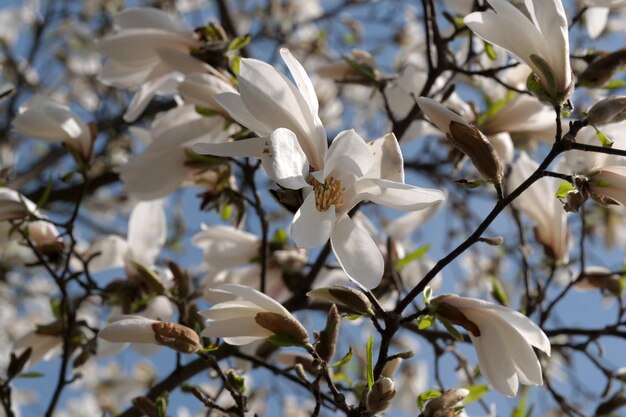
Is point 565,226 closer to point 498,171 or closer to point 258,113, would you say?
point 498,171

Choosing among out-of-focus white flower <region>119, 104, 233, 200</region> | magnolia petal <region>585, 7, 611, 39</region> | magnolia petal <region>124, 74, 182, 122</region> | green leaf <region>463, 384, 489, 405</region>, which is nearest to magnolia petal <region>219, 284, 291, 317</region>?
green leaf <region>463, 384, 489, 405</region>

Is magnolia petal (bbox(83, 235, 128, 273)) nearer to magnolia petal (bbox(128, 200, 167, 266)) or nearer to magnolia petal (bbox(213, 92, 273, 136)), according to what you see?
magnolia petal (bbox(128, 200, 167, 266))

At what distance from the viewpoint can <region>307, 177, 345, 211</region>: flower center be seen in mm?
711

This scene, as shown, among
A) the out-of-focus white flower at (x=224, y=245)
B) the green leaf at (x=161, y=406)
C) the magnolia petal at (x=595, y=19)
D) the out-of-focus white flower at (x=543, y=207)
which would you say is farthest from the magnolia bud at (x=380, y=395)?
the magnolia petal at (x=595, y=19)

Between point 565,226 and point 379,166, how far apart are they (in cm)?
62

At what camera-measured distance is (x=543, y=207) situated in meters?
1.18

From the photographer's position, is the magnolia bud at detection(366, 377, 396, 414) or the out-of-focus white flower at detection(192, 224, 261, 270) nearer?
the magnolia bud at detection(366, 377, 396, 414)

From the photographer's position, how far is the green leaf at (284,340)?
764 millimetres

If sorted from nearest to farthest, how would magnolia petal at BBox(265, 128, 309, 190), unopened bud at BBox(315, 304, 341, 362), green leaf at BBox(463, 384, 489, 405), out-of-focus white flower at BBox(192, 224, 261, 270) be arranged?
magnolia petal at BBox(265, 128, 309, 190)
unopened bud at BBox(315, 304, 341, 362)
green leaf at BBox(463, 384, 489, 405)
out-of-focus white flower at BBox(192, 224, 261, 270)

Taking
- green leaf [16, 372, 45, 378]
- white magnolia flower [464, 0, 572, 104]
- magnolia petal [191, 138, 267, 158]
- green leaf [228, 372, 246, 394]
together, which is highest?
white magnolia flower [464, 0, 572, 104]

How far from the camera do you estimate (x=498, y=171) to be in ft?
2.53

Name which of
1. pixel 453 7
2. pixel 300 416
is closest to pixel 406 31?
pixel 300 416

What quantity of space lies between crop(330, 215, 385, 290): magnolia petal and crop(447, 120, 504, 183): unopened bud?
150mm

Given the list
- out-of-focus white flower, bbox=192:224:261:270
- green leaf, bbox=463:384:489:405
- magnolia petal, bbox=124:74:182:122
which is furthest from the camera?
out-of-focus white flower, bbox=192:224:261:270
